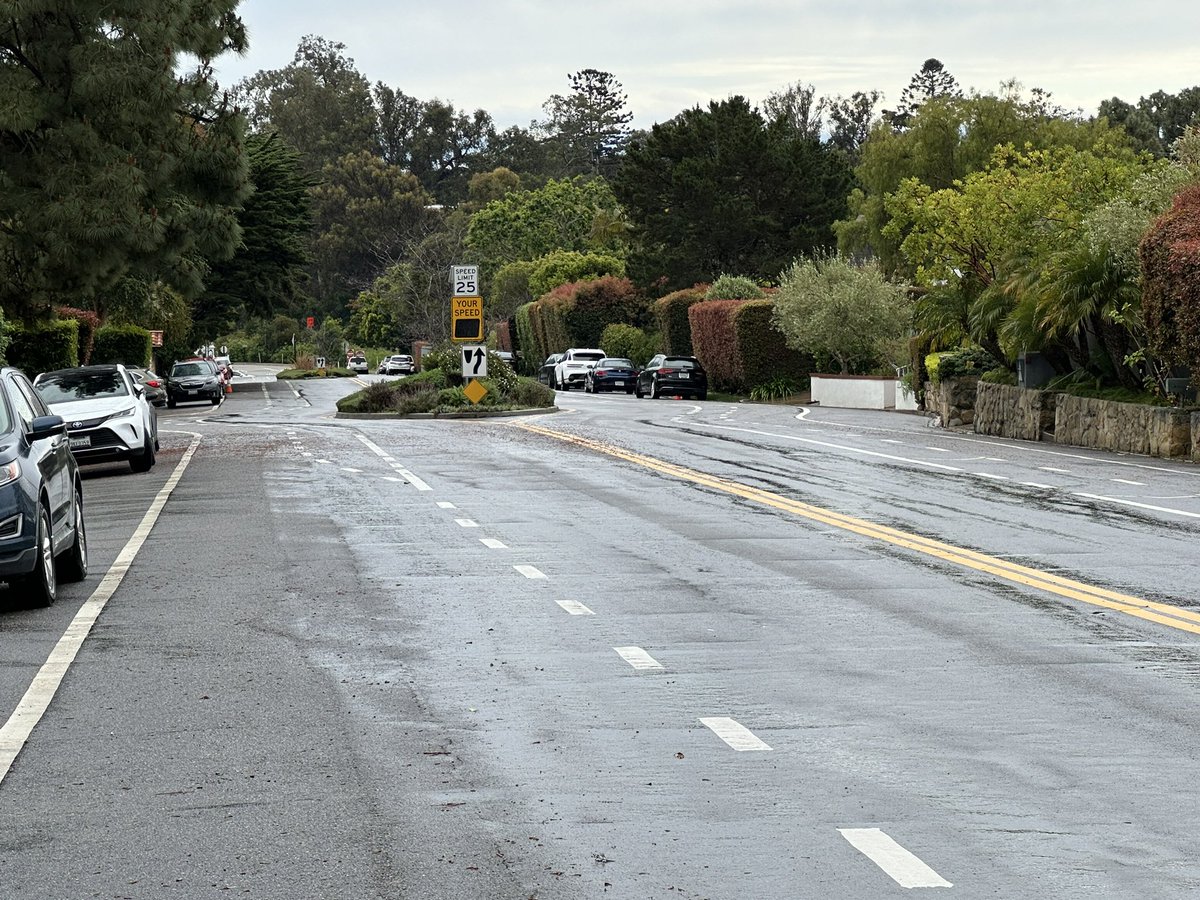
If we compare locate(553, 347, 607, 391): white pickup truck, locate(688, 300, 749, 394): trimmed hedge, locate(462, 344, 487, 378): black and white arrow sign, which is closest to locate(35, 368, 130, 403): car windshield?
locate(462, 344, 487, 378): black and white arrow sign

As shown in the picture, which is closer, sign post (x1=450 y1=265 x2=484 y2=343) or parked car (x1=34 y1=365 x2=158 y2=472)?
parked car (x1=34 y1=365 x2=158 y2=472)

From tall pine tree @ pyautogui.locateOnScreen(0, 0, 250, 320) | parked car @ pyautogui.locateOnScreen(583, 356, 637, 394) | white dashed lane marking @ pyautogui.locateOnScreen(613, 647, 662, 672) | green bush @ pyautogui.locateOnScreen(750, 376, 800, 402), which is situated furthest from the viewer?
parked car @ pyautogui.locateOnScreen(583, 356, 637, 394)

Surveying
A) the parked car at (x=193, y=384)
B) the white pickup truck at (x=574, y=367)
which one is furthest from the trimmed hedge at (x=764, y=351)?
the parked car at (x=193, y=384)

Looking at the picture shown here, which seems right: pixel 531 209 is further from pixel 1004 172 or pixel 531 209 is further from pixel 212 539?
pixel 212 539

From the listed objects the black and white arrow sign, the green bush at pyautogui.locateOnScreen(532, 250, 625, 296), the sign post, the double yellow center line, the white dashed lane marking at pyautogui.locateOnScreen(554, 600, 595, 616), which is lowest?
the double yellow center line

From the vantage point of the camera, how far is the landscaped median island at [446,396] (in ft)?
138

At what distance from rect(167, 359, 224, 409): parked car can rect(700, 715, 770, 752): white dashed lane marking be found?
51.1 metres

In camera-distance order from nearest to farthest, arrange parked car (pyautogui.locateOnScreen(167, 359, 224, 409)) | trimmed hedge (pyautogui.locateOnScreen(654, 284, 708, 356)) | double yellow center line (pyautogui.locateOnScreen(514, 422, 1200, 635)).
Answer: double yellow center line (pyautogui.locateOnScreen(514, 422, 1200, 635)), parked car (pyautogui.locateOnScreen(167, 359, 224, 409)), trimmed hedge (pyautogui.locateOnScreen(654, 284, 708, 356))

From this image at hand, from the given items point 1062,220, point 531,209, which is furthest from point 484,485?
point 531,209

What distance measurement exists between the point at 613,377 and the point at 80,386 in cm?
3937

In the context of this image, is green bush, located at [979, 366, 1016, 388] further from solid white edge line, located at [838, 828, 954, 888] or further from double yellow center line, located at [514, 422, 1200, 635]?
solid white edge line, located at [838, 828, 954, 888]

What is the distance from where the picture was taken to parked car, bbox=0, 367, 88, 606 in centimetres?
1138

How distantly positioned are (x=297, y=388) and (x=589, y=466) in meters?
51.9

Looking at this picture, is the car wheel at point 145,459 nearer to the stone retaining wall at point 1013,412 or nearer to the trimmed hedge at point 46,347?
the stone retaining wall at point 1013,412
